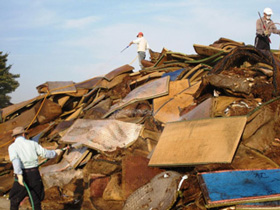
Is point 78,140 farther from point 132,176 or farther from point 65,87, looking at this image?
point 65,87

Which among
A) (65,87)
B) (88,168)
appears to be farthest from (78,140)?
(65,87)

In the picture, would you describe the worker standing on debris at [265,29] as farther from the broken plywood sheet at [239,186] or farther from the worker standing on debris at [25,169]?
the worker standing on debris at [25,169]

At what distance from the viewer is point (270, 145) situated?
6.86m

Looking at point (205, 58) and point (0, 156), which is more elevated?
point (205, 58)

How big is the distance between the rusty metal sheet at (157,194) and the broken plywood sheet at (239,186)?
54 cm

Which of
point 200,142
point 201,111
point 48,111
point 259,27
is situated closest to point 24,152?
point 200,142

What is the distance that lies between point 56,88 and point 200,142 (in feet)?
21.4

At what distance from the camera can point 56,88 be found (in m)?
12.1

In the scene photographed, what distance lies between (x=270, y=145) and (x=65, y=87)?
23.6 feet

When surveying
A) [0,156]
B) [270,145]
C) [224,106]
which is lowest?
[0,156]

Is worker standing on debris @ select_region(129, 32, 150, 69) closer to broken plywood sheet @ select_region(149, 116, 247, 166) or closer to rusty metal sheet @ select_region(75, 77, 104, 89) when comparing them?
rusty metal sheet @ select_region(75, 77, 104, 89)

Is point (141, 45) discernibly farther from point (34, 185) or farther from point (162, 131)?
point (34, 185)

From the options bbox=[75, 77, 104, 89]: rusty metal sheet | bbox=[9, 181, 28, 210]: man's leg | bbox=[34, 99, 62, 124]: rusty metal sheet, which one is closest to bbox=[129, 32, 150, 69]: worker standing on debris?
bbox=[75, 77, 104, 89]: rusty metal sheet

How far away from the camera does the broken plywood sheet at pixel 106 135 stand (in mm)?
8562
